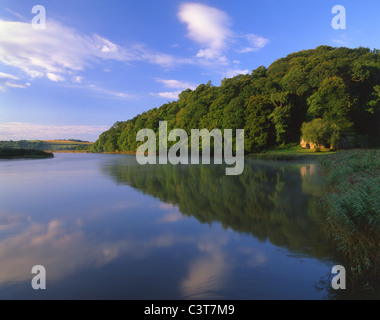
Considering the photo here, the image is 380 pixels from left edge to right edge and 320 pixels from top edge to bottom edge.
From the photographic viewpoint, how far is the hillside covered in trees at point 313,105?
1810 inches

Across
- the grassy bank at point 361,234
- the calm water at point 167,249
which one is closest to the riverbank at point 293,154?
the calm water at point 167,249

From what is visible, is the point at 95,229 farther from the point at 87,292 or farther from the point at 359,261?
the point at 359,261

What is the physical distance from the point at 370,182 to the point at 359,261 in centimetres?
267

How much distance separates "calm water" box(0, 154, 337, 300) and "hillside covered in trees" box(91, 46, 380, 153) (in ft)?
131

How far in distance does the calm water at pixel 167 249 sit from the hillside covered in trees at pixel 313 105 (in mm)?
39998

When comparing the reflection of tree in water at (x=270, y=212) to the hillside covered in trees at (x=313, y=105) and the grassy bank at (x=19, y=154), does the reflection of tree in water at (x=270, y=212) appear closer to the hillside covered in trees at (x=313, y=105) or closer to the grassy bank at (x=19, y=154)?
the hillside covered in trees at (x=313, y=105)

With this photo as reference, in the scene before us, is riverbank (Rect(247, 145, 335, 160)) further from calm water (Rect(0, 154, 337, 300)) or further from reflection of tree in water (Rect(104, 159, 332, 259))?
calm water (Rect(0, 154, 337, 300))

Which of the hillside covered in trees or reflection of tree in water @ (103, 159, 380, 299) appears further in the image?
the hillside covered in trees

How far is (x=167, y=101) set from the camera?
108m

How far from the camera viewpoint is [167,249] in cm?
584

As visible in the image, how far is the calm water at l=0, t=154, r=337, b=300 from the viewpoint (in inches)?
163

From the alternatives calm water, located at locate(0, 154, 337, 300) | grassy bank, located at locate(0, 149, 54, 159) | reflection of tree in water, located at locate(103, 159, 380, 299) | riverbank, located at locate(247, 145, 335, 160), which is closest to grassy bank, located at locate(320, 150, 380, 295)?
reflection of tree in water, located at locate(103, 159, 380, 299)

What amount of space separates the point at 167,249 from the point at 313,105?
51.0 m
